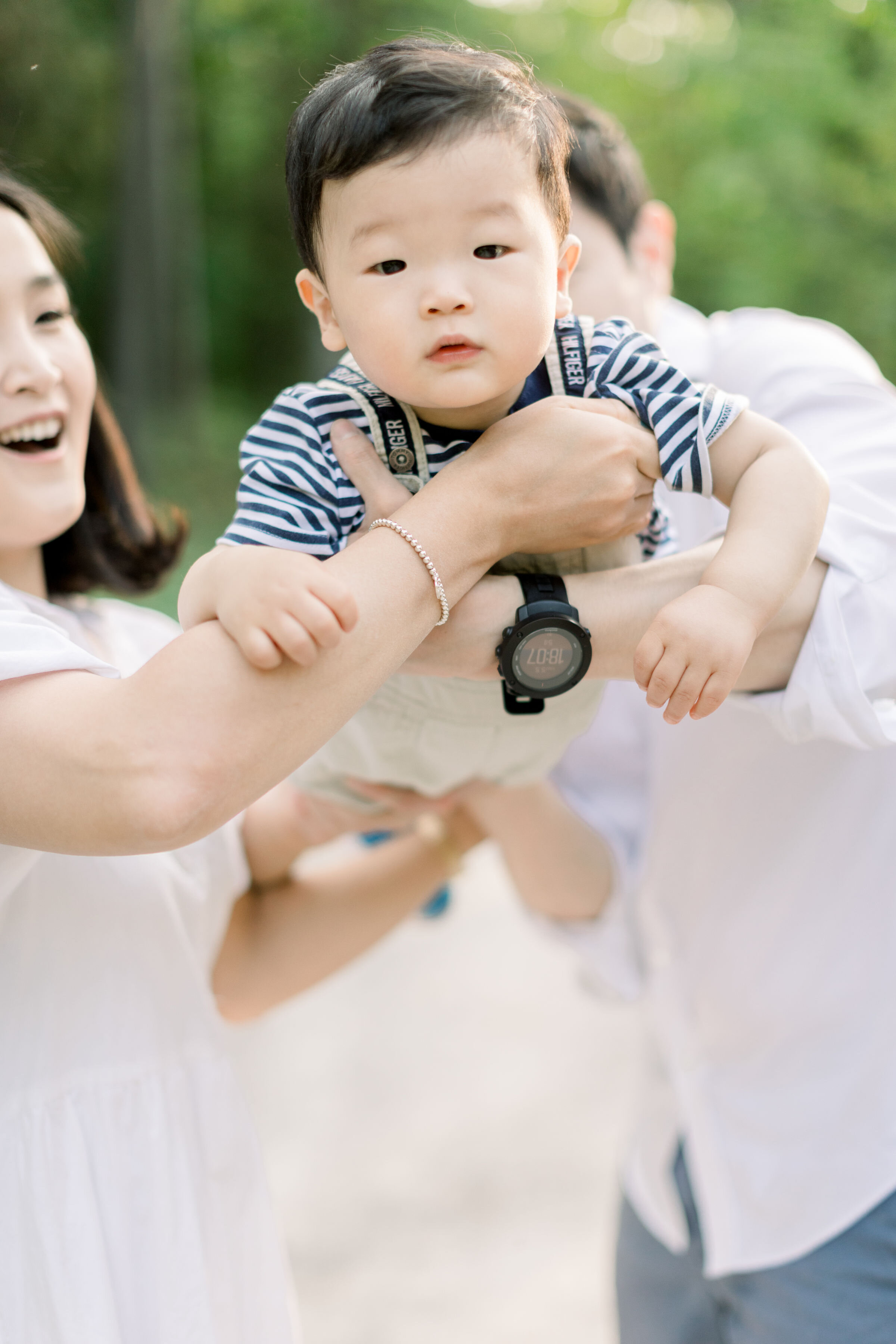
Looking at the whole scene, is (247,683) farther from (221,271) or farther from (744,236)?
(221,271)

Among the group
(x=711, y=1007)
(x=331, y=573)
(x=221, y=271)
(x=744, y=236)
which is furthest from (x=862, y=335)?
(x=331, y=573)

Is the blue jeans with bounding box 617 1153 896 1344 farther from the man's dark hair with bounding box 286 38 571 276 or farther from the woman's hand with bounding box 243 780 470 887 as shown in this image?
the man's dark hair with bounding box 286 38 571 276

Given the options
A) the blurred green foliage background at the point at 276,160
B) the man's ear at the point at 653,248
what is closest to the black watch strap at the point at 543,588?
the man's ear at the point at 653,248

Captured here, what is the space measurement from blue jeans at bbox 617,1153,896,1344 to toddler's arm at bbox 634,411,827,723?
2.78ft

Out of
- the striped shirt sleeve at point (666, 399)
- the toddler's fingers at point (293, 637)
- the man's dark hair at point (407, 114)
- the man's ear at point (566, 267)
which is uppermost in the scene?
the man's dark hair at point (407, 114)

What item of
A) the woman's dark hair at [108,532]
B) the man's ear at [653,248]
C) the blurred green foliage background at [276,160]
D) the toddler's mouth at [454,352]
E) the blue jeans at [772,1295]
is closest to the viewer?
the toddler's mouth at [454,352]

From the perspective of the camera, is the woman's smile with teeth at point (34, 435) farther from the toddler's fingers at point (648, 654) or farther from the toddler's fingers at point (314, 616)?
the toddler's fingers at point (648, 654)

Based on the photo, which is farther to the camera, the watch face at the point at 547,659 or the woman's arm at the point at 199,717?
the watch face at the point at 547,659

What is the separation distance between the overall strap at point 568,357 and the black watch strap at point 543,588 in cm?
20

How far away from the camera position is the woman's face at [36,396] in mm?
1211

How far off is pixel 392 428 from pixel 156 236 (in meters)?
8.69

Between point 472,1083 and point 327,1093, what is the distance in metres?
0.45

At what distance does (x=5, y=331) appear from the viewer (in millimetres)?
1210

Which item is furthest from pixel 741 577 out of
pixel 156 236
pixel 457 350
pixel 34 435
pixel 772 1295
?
pixel 156 236
